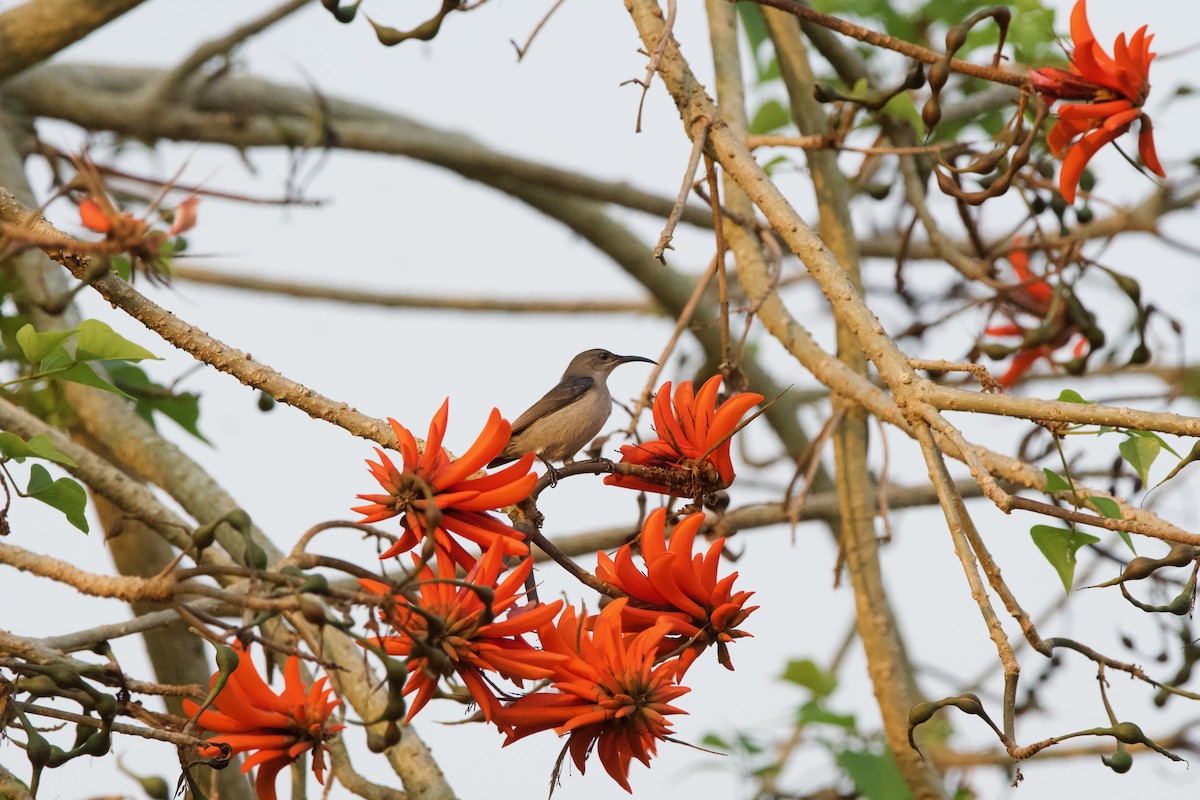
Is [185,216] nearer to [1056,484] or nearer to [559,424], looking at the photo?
[559,424]

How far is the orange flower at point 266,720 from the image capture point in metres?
1.50

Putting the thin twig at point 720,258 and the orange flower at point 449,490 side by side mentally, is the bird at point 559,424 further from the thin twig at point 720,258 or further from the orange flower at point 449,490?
the orange flower at point 449,490

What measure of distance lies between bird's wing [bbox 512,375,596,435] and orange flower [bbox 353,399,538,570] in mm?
1643

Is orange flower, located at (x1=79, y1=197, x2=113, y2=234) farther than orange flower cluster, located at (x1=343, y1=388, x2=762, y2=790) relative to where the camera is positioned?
Yes

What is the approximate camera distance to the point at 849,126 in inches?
128

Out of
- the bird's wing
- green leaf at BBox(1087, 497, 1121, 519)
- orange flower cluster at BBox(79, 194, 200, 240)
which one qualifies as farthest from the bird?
green leaf at BBox(1087, 497, 1121, 519)

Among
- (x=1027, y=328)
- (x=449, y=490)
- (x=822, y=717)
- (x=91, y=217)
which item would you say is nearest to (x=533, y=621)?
(x=449, y=490)

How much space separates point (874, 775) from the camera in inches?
112

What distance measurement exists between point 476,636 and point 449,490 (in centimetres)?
18

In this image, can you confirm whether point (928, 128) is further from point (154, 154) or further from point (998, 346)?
point (154, 154)

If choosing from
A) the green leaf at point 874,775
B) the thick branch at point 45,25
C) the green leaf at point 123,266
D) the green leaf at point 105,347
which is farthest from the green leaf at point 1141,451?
the thick branch at point 45,25

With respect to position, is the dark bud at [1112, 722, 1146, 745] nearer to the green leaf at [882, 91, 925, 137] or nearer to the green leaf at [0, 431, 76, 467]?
the green leaf at [0, 431, 76, 467]

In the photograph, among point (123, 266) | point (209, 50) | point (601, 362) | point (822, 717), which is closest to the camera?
point (123, 266)

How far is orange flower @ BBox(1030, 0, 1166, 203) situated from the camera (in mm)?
1948
